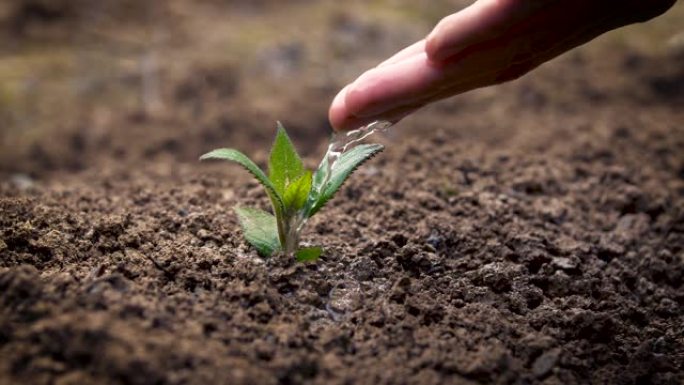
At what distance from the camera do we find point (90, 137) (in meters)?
3.56

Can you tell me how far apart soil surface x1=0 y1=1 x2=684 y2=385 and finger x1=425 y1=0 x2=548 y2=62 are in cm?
51

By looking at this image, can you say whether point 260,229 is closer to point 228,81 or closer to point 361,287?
point 361,287

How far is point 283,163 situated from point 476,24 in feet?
1.82

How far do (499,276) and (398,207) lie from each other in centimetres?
47

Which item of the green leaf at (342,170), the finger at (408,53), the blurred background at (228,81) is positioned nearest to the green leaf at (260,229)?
the green leaf at (342,170)

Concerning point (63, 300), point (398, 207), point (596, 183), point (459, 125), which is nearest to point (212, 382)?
point (63, 300)

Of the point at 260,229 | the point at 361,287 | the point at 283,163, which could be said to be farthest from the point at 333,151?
the point at 361,287

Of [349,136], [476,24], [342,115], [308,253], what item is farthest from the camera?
[349,136]

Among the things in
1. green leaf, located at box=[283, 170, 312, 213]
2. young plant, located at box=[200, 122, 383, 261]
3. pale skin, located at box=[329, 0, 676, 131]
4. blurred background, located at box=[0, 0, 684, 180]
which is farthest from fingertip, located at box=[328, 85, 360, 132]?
blurred background, located at box=[0, 0, 684, 180]

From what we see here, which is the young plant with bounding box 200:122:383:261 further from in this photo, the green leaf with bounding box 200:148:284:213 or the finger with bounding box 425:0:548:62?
the finger with bounding box 425:0:548:62

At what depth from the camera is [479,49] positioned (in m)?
1.56

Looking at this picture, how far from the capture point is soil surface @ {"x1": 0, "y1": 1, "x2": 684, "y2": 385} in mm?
1261

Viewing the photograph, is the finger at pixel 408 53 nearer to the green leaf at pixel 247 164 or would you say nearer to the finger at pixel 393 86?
the finger at pixel 393 86

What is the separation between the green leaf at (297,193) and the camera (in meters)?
1.57
